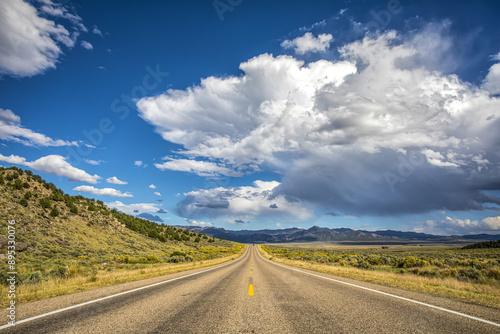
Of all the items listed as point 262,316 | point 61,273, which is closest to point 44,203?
point 61,273

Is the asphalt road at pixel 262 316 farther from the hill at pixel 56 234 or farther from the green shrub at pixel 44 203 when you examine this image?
the green shrub at pixel 44 203

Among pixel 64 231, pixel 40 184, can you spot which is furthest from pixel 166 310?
pixel 40 184

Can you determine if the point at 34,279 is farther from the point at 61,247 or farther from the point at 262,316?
the point at 61,247

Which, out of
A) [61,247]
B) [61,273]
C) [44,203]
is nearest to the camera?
[61,273]

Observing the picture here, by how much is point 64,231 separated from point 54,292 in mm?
33886

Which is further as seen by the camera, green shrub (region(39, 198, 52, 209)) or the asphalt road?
green shrub (region(39, 198, 52, 209))

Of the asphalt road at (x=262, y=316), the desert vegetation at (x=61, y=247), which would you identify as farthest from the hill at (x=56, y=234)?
the asphalt road at (x=262, y=316)

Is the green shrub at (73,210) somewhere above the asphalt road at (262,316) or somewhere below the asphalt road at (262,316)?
above

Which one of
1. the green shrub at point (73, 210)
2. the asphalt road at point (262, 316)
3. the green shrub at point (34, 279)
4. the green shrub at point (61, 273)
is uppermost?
the green shrub at point (73, 210)

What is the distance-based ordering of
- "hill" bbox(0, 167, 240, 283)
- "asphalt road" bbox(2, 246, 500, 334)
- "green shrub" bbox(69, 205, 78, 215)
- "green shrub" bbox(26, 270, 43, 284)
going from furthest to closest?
"green shrub" bbox(69, 205, 78, 215)
"hill" bbox(0, 167, 240, 283)
"green shrub" bbox(26, 270, 43, 284)
"asphalt road" bbox(2, 246, 500, 334)

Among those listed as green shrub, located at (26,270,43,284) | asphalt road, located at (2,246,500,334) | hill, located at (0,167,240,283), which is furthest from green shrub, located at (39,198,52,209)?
asphalt road, located at (2,246,500,334)

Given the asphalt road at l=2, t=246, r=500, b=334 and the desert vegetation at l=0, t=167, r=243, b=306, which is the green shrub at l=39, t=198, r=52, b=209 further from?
the asphalt road at l=2, t=246, r=500, b=334

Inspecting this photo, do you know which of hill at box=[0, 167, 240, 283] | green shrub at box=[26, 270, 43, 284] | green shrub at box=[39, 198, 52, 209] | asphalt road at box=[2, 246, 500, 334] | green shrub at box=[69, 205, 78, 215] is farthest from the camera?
green shrub at box=[69, 205, 78, 215]

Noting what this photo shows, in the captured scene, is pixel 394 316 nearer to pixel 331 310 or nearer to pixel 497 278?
pixel 331 310
